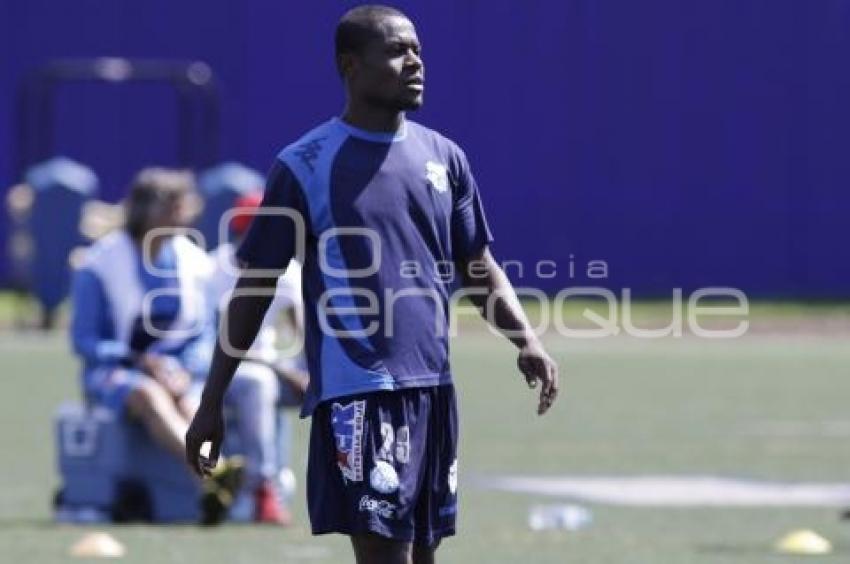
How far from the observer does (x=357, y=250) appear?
655 centimetres

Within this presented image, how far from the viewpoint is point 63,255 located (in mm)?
25078

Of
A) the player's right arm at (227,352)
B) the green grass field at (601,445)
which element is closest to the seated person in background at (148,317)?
the green grass field at (601,445)

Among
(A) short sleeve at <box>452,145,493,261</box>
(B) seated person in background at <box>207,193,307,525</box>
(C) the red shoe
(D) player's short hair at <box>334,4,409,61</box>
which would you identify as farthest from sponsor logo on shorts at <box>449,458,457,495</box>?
(C) the red shoe

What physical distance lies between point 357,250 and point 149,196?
16.1 ft

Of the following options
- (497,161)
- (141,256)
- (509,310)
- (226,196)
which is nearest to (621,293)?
(497,161)

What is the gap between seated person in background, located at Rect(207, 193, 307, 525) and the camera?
11344mm

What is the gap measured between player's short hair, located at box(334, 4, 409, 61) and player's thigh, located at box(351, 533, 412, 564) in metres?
1.28

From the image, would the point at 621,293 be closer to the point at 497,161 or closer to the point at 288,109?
the point at 497,161

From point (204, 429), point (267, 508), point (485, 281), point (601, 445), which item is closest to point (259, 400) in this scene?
point (267, 508)

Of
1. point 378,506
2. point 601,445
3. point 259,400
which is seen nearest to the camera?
point 378,506

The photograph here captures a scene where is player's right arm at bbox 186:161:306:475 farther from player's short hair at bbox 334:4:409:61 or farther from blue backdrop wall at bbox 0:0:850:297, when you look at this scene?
blue backdrop wall at bbox 0:0:850:297

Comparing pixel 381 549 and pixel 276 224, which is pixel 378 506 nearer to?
pixel 381 549

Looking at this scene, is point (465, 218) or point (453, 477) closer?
point (453, 477)

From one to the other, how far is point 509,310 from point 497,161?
75.1ft
